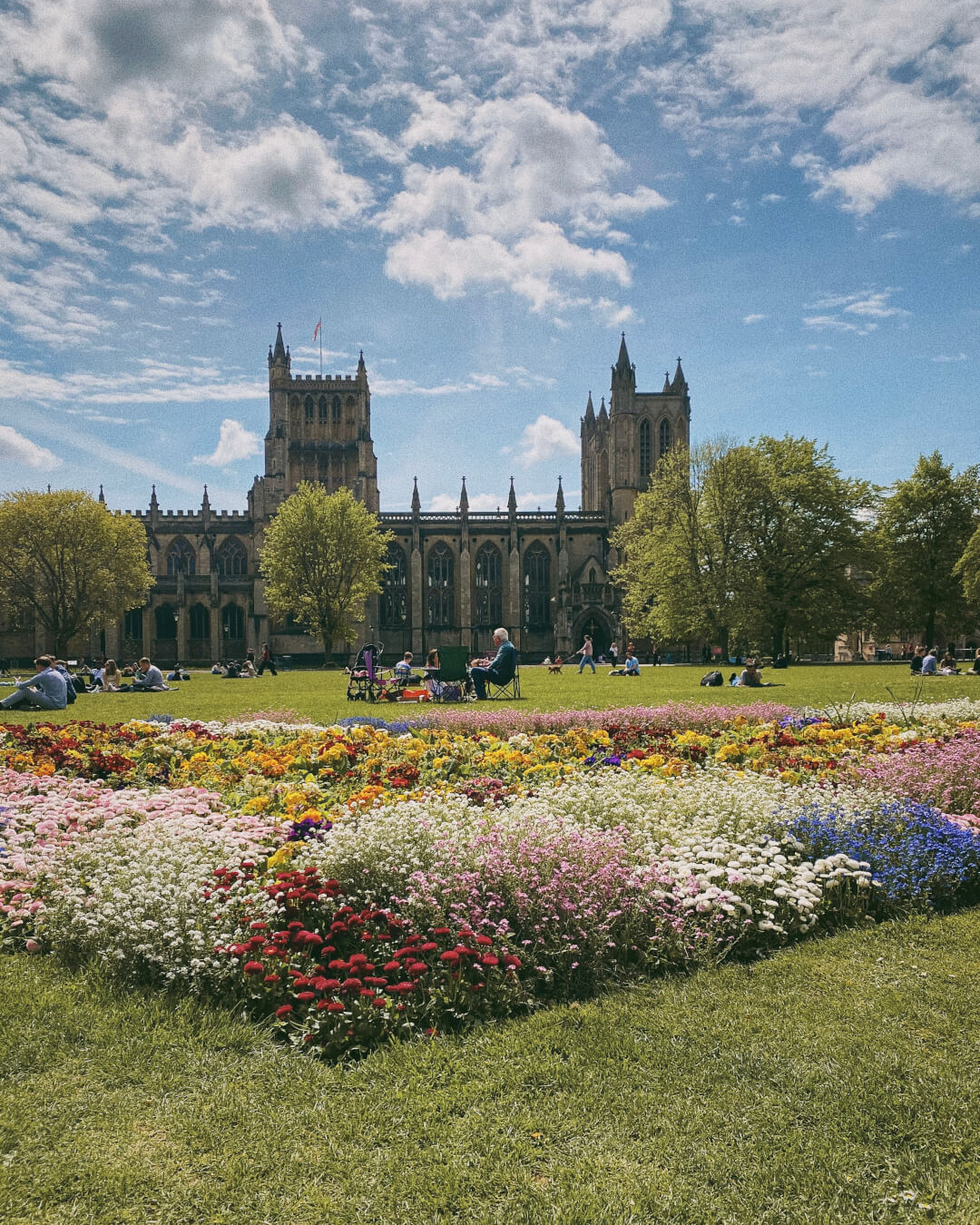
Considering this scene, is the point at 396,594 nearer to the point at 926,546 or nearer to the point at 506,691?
the point at 926,546

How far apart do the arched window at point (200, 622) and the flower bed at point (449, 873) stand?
55.0 metres

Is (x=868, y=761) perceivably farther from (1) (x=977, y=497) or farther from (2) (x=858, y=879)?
(1) (x=977, y=497)

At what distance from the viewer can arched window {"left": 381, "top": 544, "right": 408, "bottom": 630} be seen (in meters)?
64.6

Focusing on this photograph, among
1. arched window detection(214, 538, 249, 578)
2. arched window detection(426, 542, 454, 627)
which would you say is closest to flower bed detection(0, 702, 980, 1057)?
arched window detection(426, 542, 454, 627)

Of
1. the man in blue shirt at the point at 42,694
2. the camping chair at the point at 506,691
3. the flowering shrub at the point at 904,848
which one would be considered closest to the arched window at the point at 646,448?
the camping chair at the point at 506,691

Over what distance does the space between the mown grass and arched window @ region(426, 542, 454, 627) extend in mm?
61014

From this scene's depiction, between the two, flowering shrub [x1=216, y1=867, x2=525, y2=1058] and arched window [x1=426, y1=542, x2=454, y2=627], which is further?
arched window [x1=426, y1=542, x2=454, y2=627]

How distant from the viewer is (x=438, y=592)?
65062mm

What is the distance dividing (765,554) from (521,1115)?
132ft

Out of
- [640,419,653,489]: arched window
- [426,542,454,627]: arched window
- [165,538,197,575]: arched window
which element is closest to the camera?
[640,419,653,489]: arched window

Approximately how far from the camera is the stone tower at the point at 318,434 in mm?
64812

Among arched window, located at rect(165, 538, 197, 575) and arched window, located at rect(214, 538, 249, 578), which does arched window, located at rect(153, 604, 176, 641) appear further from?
arched window, located at rect(214, 538, 249, 578)

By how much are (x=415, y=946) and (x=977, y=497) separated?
5238cm

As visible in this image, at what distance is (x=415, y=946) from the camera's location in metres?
3.93
